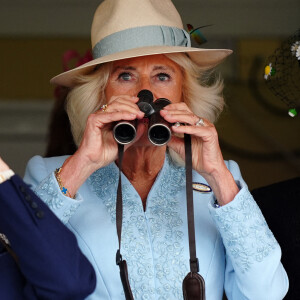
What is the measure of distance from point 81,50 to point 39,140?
0.83 m

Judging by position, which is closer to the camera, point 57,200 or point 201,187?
point 57,200

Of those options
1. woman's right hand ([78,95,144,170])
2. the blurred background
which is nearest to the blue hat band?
woman's right hand ([78,95,144,170])

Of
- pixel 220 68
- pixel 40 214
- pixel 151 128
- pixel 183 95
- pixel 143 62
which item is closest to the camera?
pixel 40 214

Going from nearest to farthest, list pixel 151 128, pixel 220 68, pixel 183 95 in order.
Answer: pixel 151 128, pixel 183 95, pixel 220 68

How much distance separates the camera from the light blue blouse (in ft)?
7.37

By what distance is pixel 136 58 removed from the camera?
255cm

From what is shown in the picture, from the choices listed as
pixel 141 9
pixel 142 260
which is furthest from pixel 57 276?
pixel 141 9

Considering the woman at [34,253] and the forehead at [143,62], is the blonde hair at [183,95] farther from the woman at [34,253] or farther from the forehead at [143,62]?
the woman at [34,253]

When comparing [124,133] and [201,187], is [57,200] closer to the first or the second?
[124,133]

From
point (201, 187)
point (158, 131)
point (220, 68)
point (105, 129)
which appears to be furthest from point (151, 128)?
point (220, 68)

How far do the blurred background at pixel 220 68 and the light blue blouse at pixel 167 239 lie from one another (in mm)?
3068

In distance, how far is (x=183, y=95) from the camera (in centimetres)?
273

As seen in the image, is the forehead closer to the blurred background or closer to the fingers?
the fingers

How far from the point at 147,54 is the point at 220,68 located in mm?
3660
